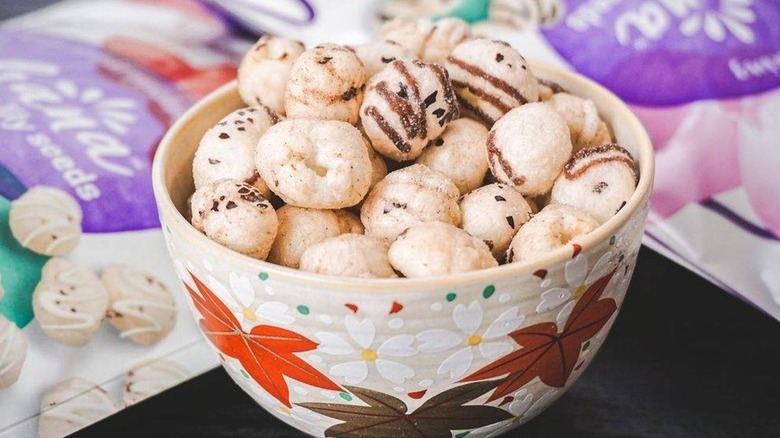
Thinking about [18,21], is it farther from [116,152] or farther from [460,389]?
[460,389]

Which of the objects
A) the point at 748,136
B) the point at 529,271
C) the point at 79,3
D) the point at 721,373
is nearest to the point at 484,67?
the point at 529,271

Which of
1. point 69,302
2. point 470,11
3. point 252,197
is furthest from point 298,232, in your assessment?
point 470,11

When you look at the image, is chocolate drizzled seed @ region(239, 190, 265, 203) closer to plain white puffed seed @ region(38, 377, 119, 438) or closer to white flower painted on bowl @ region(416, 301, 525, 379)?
white flower painted on bowl @ region(416, 301, 525, 379)

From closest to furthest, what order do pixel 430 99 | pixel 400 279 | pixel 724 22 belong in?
pixel 400 279, pixel 430 99, pixel 724 22

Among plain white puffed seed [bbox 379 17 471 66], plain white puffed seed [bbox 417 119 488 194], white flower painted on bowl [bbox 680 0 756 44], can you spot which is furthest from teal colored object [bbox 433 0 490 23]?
plain white puffed seed [bbox 417 119 488 194]

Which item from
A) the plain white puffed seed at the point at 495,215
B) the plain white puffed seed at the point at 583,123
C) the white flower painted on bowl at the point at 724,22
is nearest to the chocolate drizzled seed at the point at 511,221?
the plain white puffed seed at the point at 495,215

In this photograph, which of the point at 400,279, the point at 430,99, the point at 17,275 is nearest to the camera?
the point at 400,279

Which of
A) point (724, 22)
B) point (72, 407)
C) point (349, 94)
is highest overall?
point (349, 94)

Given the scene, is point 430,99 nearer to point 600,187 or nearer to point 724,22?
point 600,187

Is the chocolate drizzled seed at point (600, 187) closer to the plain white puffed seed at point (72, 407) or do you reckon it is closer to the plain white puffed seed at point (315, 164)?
the plain white puffed seed at point (315, 164)
